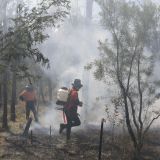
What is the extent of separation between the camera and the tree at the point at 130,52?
44.9 feet

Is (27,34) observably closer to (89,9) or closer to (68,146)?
(68,146)

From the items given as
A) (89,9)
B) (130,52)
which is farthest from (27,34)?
(89,9)

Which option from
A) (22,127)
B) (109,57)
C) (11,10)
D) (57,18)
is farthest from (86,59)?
(57,18)

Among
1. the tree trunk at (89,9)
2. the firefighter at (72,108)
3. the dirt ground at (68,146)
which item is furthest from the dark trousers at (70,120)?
the tree trunk at (89,9)

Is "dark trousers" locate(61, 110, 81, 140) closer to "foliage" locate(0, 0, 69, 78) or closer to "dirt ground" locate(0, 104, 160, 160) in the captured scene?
"dirt ground" locate(0, 104, 160, 160)

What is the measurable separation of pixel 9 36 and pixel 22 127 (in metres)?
8.21

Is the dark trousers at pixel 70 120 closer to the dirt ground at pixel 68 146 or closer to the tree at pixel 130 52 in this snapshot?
the dirt ground at pixel 68 146

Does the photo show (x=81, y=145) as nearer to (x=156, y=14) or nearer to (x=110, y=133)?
(x=110, y=133)

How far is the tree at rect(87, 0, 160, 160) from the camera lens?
1370cm

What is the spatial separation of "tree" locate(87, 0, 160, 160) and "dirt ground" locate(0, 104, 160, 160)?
0.69 meters

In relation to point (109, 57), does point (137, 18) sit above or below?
above

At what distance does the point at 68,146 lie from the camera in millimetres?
13984

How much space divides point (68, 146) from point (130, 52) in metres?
3.80

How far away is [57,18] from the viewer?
31.9 feet
